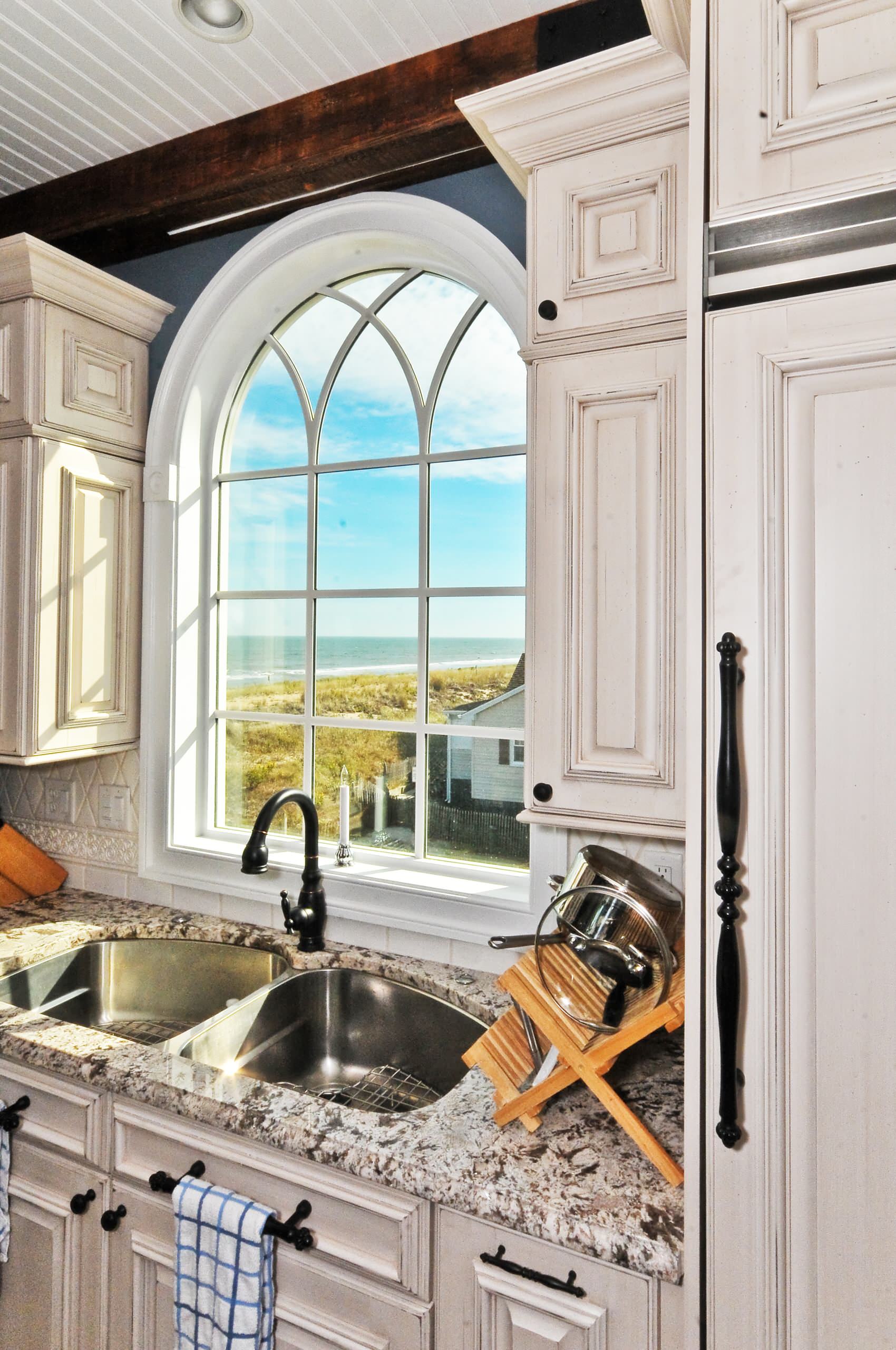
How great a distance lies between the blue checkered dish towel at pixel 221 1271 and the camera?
1.18 m

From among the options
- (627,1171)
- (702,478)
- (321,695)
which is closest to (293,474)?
(321,695)

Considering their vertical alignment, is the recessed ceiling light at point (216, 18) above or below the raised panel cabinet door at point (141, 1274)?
above

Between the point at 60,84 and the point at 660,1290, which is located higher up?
the point at 60,84

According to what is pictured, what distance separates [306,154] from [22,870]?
1.93 metres

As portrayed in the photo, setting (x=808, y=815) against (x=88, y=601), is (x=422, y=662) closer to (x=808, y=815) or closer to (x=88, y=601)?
(x=88, y=601)

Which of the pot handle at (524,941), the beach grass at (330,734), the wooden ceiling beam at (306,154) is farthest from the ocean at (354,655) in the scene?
the wooden ceiling beam at (306,154)

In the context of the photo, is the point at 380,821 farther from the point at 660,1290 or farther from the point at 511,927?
the point at 660,1290

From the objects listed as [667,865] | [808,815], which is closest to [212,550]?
[667,865]

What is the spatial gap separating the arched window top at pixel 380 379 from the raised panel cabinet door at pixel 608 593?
0.61 metres

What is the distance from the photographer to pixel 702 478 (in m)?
0.91

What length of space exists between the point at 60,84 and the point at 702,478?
5.66ft

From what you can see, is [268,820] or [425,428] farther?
[425,428]

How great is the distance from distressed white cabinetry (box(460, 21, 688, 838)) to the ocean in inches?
23.0

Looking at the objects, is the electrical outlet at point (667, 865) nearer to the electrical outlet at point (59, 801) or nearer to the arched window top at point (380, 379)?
the arched window top at point (380, 379)
